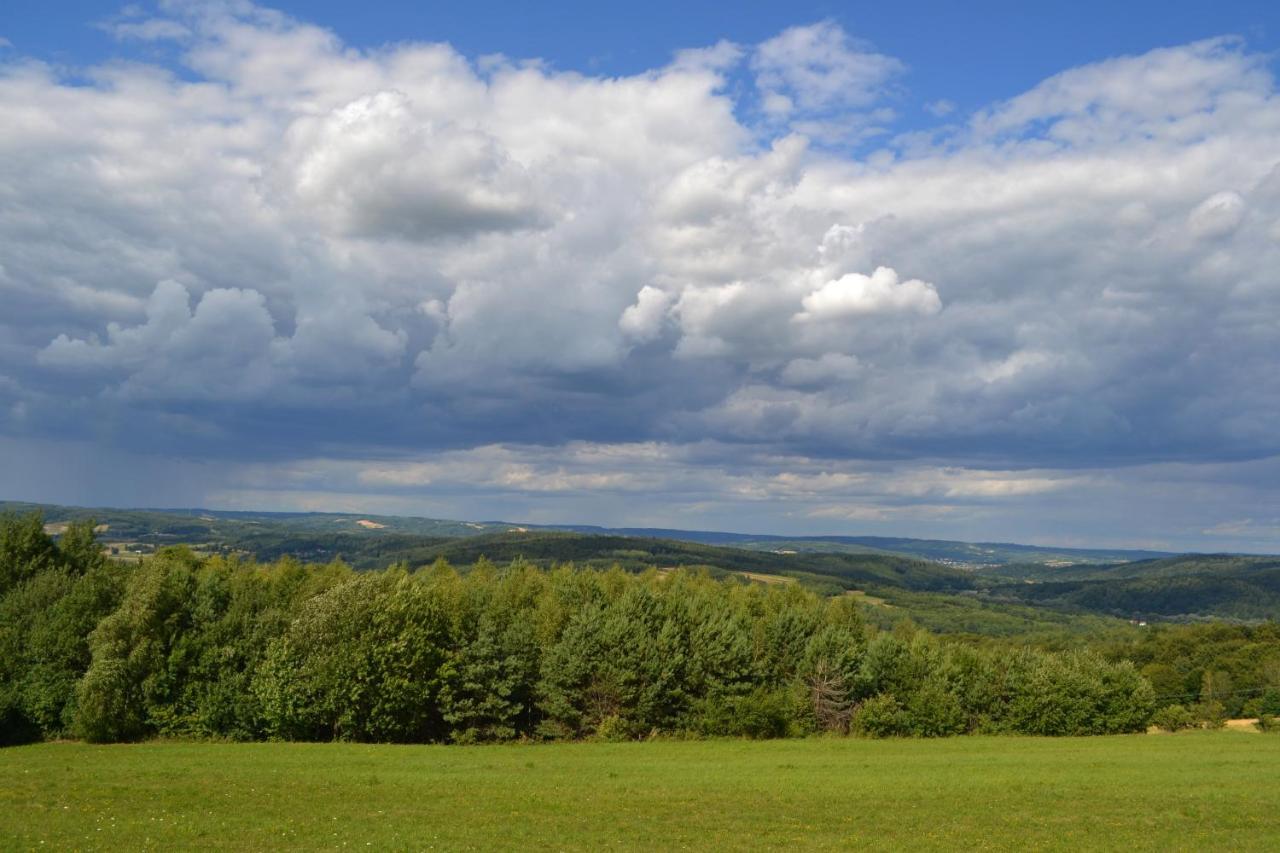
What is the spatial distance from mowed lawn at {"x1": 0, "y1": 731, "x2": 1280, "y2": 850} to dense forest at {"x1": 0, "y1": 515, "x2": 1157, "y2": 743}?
5.02 meters

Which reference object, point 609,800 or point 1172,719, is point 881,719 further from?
point 609,800

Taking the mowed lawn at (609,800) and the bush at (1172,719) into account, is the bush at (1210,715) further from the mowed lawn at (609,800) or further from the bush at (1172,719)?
the mowed lawn at (609,800)

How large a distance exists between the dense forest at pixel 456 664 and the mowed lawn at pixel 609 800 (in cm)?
502

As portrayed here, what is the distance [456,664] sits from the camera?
6494 cm


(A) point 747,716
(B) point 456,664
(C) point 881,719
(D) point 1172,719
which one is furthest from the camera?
(D) point 1172,719

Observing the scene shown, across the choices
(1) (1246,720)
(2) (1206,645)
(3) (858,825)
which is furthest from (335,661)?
(2) (1206,645)

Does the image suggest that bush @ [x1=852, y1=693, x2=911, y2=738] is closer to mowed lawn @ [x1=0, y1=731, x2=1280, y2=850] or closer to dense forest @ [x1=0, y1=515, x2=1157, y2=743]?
dense forest @ [x1=0, y1=515, x2=1157, y2=743]

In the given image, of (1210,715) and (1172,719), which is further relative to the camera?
(1210,715)

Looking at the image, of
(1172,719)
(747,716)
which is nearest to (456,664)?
(747,716)

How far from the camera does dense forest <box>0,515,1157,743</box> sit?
56.4m

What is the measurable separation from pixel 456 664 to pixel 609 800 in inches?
1334

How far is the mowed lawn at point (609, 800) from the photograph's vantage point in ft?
86.3

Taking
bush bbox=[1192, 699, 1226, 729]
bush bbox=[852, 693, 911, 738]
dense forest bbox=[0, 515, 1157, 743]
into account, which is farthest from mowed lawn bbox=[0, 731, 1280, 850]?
bush bbox=[1192, 699, 1226, 729]

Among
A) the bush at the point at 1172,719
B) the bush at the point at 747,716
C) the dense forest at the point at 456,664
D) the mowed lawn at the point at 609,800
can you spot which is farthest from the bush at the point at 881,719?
the bush at the point at 1172,719
